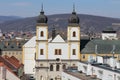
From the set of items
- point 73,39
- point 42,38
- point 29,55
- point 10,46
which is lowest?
point 29,55

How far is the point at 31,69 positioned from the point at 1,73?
2429 inches

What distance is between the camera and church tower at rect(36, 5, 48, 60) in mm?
91438

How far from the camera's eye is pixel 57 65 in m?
→ 91.8

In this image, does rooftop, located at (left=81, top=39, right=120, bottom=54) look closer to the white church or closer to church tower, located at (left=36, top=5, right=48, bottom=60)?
the white church

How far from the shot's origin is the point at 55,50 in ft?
303

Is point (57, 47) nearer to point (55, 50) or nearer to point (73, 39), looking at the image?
point (55, 50)

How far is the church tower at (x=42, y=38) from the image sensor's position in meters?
91.4

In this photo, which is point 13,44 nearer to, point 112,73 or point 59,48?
point 59,48

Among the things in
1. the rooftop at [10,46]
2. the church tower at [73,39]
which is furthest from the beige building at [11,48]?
the church tower at [73,39]

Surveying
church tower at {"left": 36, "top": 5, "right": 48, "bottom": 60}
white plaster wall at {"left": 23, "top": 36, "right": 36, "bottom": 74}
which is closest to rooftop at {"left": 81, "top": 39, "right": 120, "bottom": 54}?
church tower at {"left": 36, "top": 5, "right": 48, "bottom": 60}

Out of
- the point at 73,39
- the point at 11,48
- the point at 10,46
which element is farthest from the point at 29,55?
the point at 10,46

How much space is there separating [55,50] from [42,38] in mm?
3376

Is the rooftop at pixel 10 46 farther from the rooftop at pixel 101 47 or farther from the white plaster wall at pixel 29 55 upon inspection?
the rooftop at pixel 101 47

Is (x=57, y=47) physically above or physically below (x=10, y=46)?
below
